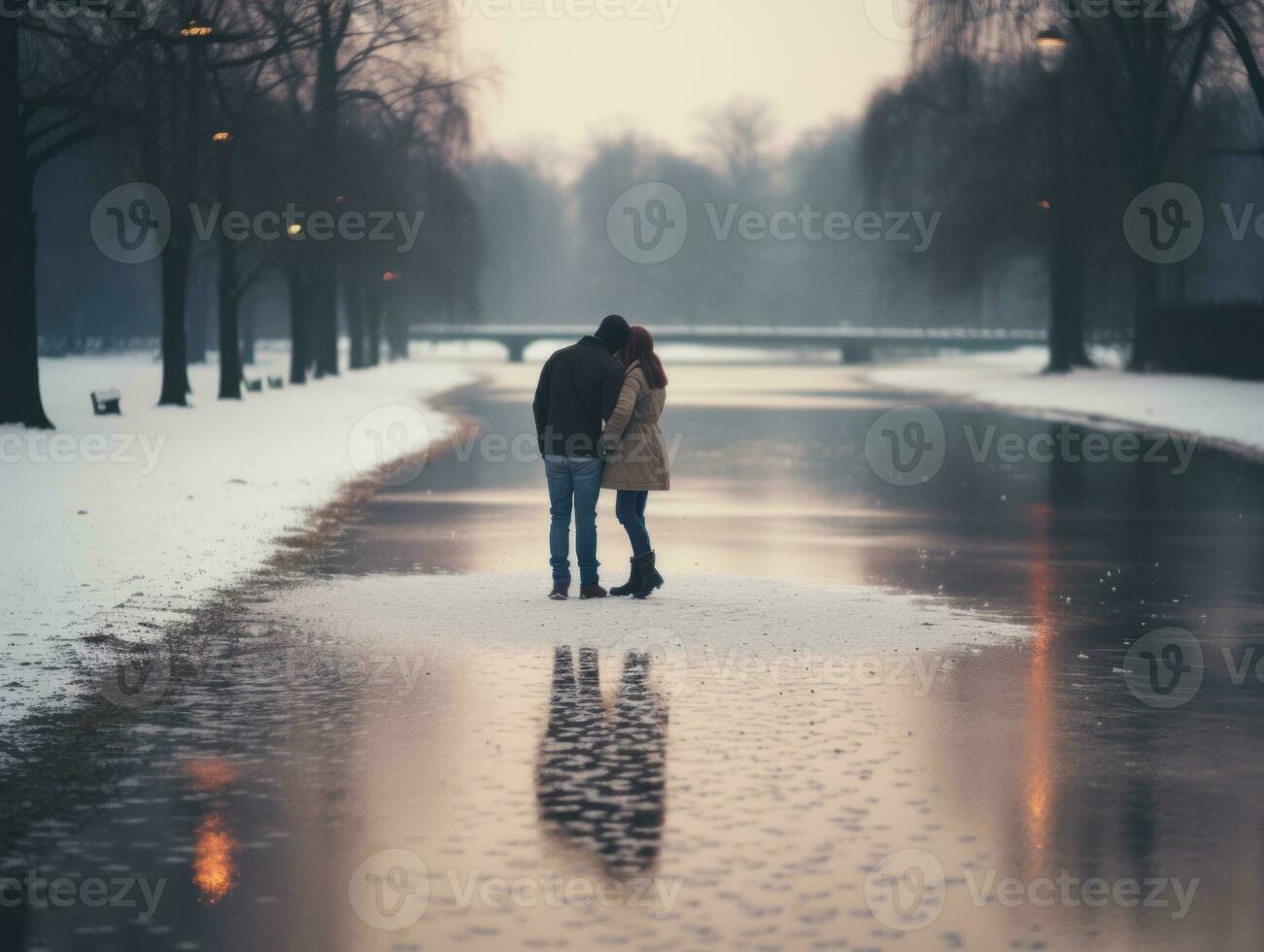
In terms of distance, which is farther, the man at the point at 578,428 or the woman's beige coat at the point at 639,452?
the woman's beige coat at the point at 639,452

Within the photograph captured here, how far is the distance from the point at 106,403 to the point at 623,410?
2449 centimetres

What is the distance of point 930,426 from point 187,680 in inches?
1178

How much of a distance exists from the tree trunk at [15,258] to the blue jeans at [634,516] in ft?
56.8

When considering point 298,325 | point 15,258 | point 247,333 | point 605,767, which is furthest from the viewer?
point 247,333

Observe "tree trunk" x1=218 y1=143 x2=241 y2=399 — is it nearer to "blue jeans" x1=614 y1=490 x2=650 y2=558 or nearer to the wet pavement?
the wet pavement

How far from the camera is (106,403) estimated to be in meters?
35.3

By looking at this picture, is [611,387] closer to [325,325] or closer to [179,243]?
[179,243]

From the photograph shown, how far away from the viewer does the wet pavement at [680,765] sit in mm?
5844

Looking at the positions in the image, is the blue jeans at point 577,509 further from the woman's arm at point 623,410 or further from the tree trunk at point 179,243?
the tree trunk at point 179,243

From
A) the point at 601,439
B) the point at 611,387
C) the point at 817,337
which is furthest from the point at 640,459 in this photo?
the point at 817,337

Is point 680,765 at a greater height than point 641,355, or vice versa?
point 641,355

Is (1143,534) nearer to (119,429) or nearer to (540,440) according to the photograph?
(540,440)

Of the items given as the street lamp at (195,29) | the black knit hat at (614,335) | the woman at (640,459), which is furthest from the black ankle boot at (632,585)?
the street lamp at (195,29)

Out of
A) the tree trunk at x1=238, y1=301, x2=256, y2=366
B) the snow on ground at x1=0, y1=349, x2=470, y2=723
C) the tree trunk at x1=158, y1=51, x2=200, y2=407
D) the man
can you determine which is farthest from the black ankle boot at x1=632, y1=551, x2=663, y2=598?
the tree trunk at x1=238, y1=301, x2=256, y2=366
